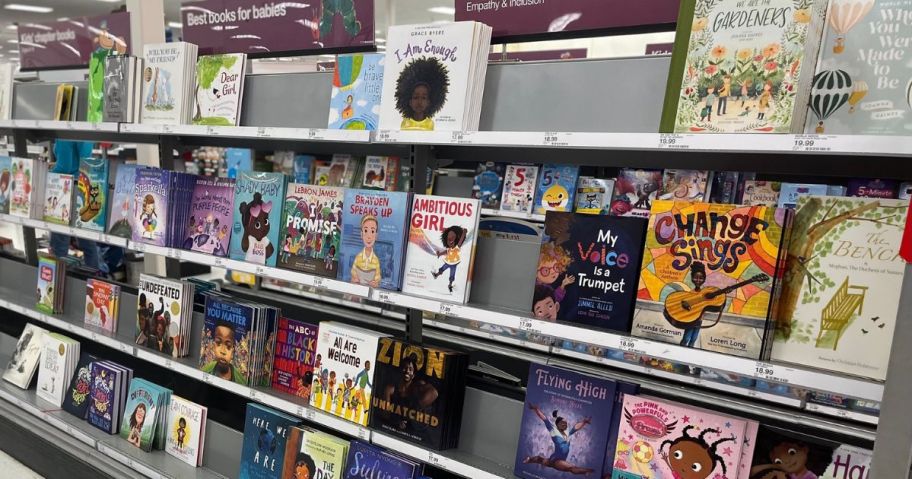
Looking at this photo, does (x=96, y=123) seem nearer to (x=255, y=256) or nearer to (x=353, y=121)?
(x=255, y=256)

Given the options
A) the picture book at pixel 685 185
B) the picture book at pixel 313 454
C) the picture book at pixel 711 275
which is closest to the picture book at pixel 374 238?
the picture book at pixel 313 454

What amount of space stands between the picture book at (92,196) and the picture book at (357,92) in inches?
60.3

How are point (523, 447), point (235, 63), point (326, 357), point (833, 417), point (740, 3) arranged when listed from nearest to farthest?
point (740, 3) < point (523, 447) < point (326, 357) < point (235, 63) < point (833, 417)

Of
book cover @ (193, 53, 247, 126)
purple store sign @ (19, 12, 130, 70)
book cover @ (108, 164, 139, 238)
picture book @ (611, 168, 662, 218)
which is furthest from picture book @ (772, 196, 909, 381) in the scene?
purple store sign @ (19, 12, 130, 70)

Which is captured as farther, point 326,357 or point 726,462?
point 326,357

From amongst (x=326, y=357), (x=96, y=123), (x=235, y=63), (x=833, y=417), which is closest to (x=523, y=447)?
(x=326, y=357)

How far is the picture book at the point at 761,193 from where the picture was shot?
276 cm

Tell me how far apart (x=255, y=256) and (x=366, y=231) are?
22.7 inches

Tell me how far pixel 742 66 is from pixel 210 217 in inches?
83.0

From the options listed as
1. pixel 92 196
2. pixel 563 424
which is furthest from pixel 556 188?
pixel 92 196

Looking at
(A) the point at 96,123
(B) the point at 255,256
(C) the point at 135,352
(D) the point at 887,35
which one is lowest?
(C) the point at 135,352

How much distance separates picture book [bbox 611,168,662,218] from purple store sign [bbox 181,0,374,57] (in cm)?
149

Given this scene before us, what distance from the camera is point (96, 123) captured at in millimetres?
3027

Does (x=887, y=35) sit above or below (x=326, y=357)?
above
